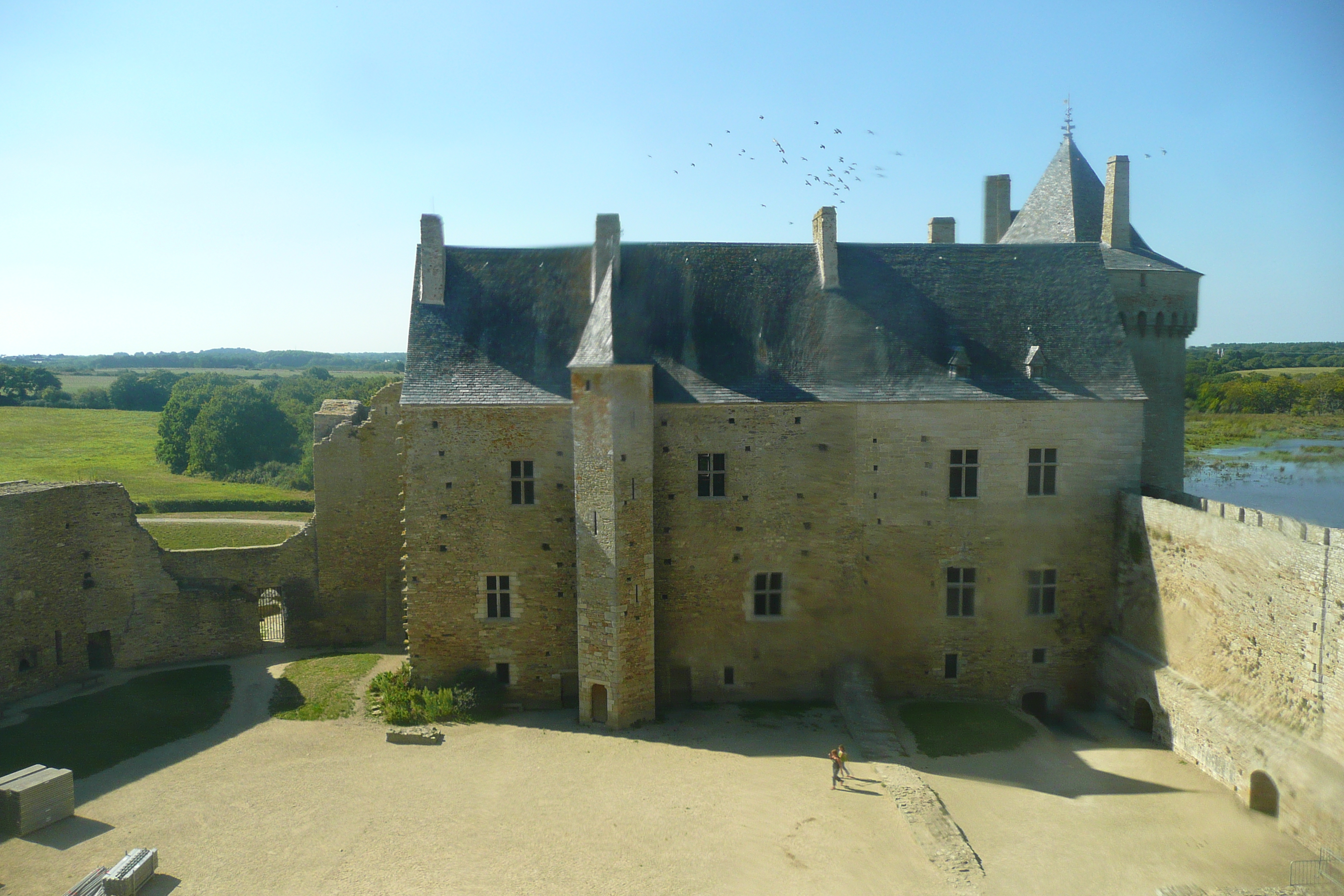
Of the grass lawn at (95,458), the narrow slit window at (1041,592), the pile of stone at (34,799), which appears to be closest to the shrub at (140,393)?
the grass lawn at (95,458)

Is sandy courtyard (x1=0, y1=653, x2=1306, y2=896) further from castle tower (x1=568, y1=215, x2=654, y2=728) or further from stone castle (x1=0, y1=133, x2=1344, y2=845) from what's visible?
stone castle (x1=0, y1=133, x2=1344, y2=845)

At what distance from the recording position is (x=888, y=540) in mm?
19016

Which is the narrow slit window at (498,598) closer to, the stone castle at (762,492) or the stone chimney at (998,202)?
the stone castle at (762,492)

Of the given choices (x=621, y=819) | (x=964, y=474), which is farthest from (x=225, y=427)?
(x=964, y=474)

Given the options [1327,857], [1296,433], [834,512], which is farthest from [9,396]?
[1296,433]

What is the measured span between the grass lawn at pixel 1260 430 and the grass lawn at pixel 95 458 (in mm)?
61322

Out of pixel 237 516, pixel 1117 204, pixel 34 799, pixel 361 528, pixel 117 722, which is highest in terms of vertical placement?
pixel 1117 204

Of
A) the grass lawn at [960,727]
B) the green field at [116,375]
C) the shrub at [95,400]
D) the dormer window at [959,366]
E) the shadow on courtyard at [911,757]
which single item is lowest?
the shadow on courtyard at [911,757]

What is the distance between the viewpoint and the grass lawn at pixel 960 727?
16.8m

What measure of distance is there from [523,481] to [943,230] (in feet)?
46.3

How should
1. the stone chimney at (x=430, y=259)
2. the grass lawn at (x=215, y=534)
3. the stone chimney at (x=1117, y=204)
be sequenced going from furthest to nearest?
1. the grass lawn at (x=215, y=534)
2. the stone chimney at (x=1117, y=204)
3. the stone chimney at (x=430, y=259)

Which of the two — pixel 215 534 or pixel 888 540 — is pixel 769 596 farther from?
pixel 215 534

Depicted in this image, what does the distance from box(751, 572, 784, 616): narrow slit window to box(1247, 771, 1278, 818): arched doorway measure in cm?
930

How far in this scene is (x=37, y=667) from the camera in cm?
1948
